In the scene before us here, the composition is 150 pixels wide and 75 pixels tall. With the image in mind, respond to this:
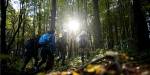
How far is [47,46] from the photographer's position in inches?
483

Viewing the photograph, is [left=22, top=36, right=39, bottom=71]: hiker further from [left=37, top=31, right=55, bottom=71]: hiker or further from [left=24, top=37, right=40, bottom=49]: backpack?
[left=37, top=31, right=55, bottom=71]: hiker

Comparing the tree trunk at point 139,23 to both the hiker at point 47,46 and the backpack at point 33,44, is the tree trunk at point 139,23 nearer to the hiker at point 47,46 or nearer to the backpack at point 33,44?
the hiker at point 47,46

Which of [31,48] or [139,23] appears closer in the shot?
[139,23]

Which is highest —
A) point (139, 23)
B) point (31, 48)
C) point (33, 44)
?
point (139, 23)

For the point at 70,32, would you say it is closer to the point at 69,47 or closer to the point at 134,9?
the point at 69,47

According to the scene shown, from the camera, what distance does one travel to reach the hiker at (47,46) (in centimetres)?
1193

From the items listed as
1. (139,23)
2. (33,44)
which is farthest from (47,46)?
(139,23)

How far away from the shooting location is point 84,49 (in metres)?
15.8

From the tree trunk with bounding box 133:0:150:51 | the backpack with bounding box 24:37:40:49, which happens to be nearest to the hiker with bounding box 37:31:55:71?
the backpack with bounding box 24:37:40:49

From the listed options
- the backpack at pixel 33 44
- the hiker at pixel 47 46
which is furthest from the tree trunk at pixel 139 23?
the backpack at pixel 33 44

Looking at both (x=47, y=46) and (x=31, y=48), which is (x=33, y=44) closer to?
(x=31, y=48)

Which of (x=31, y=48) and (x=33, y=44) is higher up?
(x=33, y=44)

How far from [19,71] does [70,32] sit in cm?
810

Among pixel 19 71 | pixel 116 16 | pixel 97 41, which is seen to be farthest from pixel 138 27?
pixel 116 16
